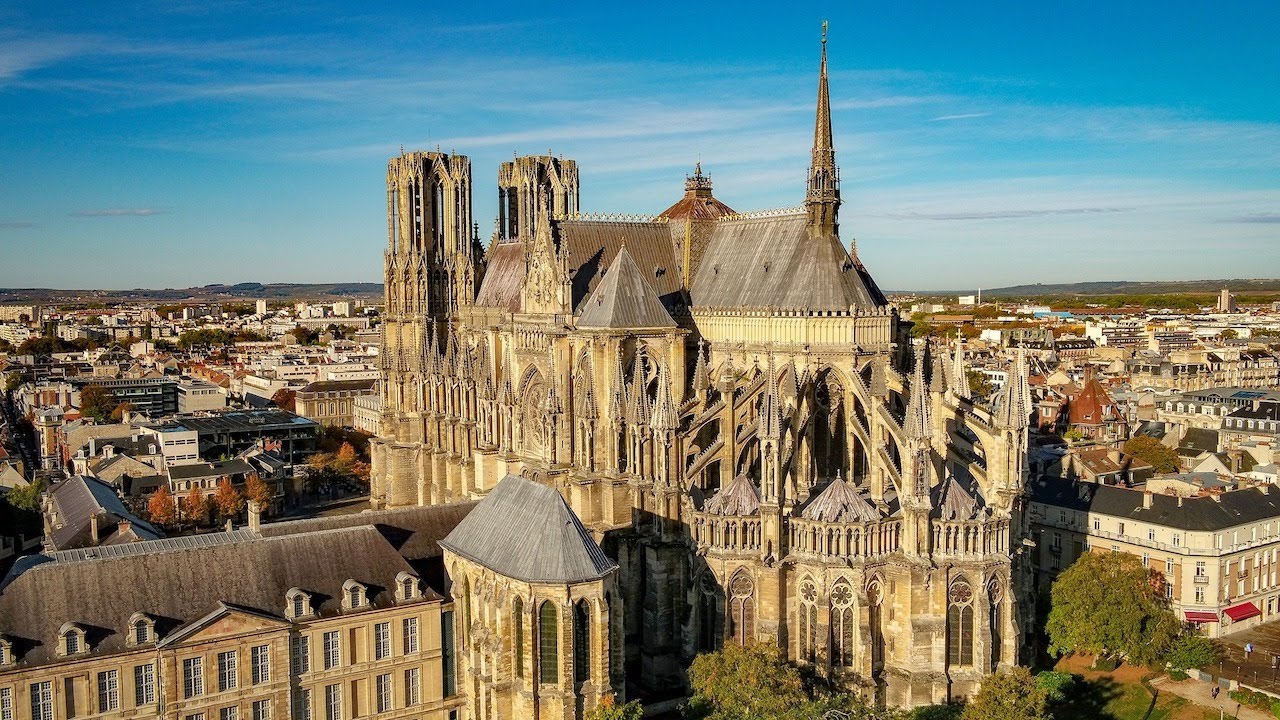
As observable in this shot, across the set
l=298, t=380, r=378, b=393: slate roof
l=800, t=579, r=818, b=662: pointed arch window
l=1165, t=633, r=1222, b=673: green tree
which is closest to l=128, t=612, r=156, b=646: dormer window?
l=800, t=579, r=818, b=662: pointed arch window

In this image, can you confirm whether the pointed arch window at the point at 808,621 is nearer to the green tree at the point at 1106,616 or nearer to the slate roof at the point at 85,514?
the green tree at the point at 1106,616

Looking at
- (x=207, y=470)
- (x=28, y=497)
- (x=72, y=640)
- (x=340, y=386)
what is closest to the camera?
(x=72, y=640)

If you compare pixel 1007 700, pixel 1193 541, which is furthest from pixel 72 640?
pixel 1193 541

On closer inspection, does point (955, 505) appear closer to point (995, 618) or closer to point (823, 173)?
point (995, 618)

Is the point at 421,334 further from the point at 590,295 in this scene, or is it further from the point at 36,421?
the point at 36,421

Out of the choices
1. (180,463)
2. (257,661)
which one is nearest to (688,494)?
(257,661)
